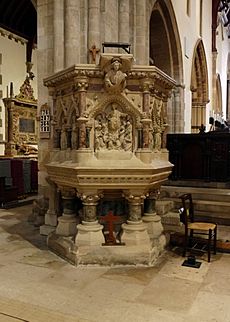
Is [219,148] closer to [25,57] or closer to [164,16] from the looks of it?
[164,16]

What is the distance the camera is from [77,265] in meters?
3.35

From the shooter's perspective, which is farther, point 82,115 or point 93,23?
point 93,23

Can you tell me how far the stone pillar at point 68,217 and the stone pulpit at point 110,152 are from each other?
0.11 m

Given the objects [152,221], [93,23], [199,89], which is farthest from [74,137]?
[199,89]

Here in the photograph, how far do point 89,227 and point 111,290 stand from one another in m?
0.84

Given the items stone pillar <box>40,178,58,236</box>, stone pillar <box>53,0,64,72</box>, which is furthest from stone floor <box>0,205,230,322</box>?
stone pillar <box>53,0,64,72</box>

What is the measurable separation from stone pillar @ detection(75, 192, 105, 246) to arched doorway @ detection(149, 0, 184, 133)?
5.48 meters

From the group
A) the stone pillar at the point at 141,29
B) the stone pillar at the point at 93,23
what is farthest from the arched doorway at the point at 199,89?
the stone pillar at the point at 93,23

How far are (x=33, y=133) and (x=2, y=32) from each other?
10.4 ft

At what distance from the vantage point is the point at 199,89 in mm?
12633

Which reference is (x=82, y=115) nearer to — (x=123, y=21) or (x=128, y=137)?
(x=128, y=137)

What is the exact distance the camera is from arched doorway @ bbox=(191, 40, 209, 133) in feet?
39.0

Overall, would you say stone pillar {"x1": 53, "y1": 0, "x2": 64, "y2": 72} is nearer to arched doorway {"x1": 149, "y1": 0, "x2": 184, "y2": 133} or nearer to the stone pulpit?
the stone pulpit

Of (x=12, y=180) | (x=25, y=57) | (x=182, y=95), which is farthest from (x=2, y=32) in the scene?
(x=182, y=95)
